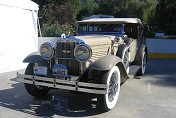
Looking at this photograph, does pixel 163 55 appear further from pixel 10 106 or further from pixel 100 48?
pixel 10 106

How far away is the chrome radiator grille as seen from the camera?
3.86 meters

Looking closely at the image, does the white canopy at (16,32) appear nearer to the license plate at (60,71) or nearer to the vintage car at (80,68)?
the vintage car at (80,68)

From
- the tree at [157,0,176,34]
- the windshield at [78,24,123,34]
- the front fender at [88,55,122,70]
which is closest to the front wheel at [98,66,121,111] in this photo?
the front fender at [88,55,122,70]

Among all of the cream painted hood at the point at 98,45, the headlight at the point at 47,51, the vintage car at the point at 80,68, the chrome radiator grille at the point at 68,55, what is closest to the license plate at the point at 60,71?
the vintage car at the point at 80,68

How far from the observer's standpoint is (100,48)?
171 inches

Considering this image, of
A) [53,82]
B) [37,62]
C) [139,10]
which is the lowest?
[53,82]

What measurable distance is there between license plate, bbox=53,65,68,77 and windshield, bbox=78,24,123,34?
2184 mm

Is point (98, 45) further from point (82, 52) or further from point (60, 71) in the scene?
point (60, 71)

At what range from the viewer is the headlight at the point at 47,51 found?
3958 mm

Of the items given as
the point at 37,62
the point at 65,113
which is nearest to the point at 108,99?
the point at 65,113

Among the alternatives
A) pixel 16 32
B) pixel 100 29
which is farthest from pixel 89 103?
pixel 16 32

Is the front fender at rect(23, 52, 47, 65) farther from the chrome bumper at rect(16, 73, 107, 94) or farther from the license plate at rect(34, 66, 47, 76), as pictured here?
the chrome bumper at rect(16, 73, 107, 94)

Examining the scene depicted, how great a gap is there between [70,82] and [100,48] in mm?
1268

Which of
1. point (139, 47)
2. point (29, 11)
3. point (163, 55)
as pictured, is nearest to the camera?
point (139, 47)
